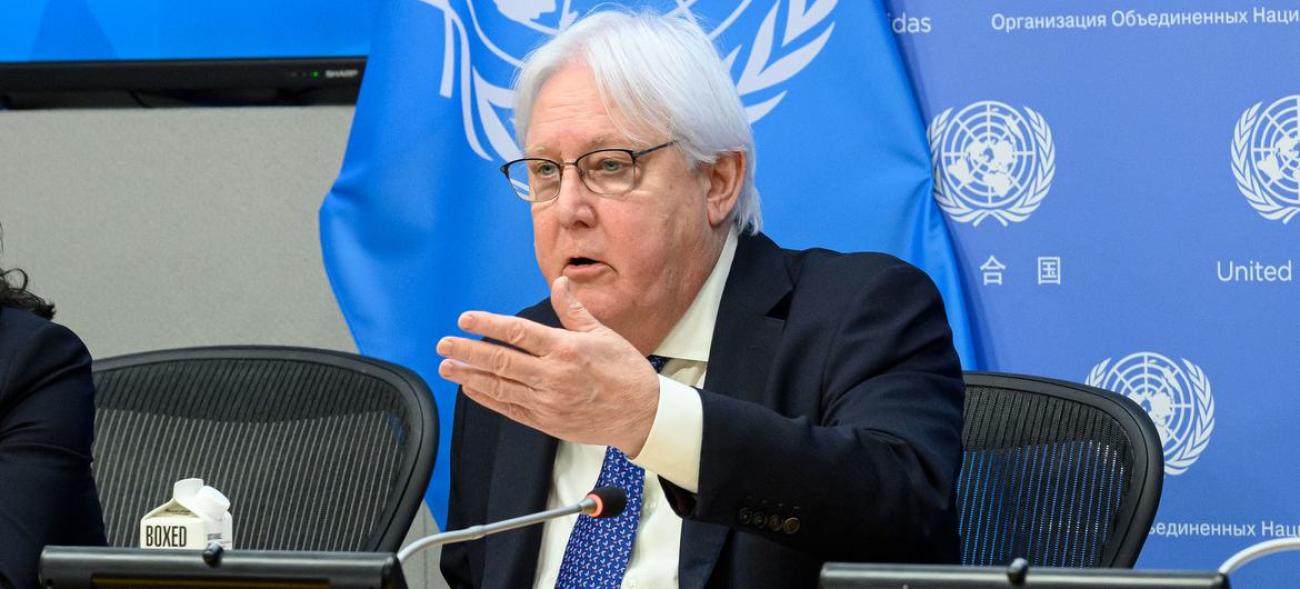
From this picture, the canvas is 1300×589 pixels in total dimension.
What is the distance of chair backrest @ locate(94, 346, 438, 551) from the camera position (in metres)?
2.53

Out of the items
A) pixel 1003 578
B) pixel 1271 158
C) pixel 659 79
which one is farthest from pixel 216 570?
pixel 1271 158

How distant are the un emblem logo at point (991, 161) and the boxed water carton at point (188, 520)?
1695 millimetres

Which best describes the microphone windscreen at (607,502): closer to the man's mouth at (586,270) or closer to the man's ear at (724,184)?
the man's mouth at (586,270)

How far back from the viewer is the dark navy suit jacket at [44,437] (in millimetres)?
2166

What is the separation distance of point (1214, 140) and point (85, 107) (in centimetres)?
236

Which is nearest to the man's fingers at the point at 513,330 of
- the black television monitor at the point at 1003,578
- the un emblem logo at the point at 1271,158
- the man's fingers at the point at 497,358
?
the man's fingers at the point at 497,358

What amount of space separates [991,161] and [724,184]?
0.89 metres

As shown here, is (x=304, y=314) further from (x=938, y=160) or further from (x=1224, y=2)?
(x=1224, y=2)

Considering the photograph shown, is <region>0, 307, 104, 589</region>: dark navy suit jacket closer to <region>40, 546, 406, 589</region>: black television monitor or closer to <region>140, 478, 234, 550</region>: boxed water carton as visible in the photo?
<region>140, 478, 234, 550</region>: boxed water carton

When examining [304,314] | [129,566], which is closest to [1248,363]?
[304,314]

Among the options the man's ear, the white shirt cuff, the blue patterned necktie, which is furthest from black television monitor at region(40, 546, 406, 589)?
the man's ear

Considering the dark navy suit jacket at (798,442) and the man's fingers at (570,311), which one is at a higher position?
the man's fingers at (570,311)

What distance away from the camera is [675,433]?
65.4 inches

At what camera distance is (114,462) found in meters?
2.63
